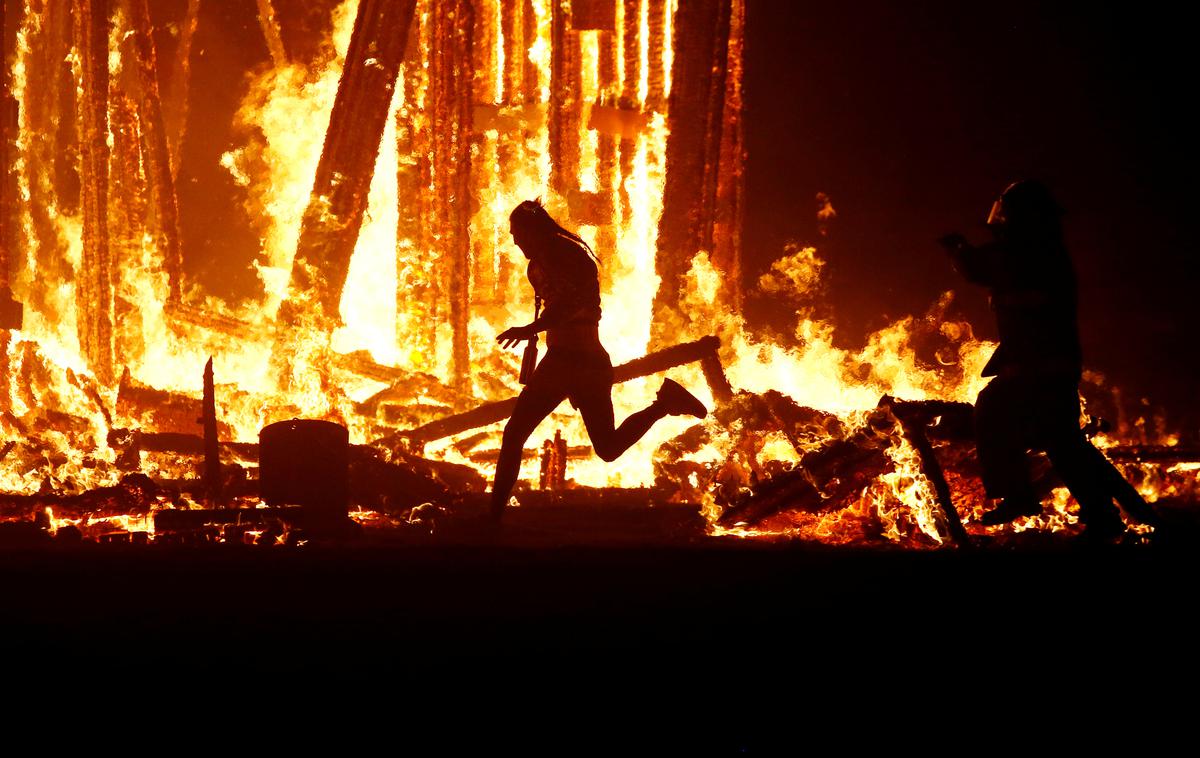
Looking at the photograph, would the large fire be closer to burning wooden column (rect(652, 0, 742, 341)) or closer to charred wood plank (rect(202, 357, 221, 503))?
burning wooden column (rect(652, 0, 742, 341))

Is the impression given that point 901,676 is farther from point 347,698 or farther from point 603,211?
point 603,211

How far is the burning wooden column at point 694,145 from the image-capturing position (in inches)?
395

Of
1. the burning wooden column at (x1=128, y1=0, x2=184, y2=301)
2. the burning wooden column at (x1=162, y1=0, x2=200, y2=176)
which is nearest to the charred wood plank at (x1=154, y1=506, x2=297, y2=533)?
the burning wooden column at (x1=128, y1=0, x2=184, y2=301)

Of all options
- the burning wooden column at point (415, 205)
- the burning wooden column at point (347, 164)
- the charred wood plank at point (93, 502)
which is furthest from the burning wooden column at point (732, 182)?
the charred wood plank at point (93, 502)

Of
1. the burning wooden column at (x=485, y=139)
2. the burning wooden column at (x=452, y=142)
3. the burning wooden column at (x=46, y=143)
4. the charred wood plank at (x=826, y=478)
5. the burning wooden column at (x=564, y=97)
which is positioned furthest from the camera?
the burning wooden column at (x=46, y=143)

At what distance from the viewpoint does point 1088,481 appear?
489 cm

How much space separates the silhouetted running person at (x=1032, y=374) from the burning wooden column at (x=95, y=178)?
9.60 m

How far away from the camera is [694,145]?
10070mm

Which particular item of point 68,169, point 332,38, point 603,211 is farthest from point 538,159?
point 68,169

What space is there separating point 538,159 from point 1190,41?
22.0 feet

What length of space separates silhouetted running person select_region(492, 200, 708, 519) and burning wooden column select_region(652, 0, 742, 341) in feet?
15.0

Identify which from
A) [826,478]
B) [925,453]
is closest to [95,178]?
[826,478]

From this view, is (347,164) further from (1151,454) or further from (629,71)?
(1151,454)

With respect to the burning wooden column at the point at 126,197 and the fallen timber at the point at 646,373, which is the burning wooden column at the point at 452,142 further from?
the burning wooden column at the point at 126,197
